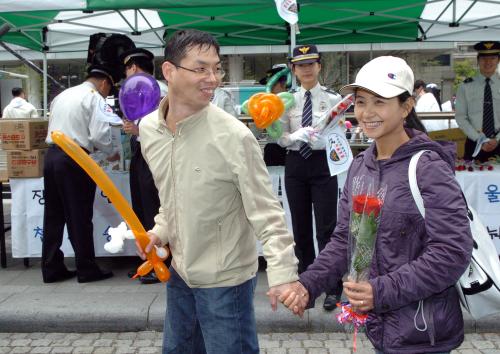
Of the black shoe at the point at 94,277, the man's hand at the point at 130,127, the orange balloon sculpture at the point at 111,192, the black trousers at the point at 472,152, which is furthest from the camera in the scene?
the black trousers at the point at 472,152

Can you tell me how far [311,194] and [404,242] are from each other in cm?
287

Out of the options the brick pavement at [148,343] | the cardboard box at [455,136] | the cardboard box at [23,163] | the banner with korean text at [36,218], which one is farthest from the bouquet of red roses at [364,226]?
the cardboard box at [455,136]

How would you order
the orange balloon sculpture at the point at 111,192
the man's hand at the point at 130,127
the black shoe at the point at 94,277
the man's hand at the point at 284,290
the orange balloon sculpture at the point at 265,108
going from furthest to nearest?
the black shoe at the point at 94,277, the man's hand at the point at 130,127, the orange balloon sculpture at the point at 265,108, the orange balloon sculpture at the point at 111,192, the man's hand at the point at 284,290

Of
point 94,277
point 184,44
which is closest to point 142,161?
point 94,277

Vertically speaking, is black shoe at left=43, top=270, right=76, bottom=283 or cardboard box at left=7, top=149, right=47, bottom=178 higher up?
cardboard box at left=7, top=149, right=47, bottom=178

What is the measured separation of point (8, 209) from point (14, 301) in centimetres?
458

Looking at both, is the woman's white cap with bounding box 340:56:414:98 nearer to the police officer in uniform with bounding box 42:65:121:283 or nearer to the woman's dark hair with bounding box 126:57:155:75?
the woman's dark hair with bounding box 126:57:155:75

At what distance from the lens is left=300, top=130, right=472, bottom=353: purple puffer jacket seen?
1.87 meters

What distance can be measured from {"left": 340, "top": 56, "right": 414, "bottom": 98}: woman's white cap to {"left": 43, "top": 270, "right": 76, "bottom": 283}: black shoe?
434cm

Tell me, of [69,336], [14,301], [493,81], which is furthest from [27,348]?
[493,81]

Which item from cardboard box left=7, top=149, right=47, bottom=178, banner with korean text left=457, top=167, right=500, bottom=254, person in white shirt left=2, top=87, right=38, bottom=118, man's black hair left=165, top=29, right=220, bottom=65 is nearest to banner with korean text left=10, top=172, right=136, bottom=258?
cardboard box left=7, top=149, right=47, bottom=178

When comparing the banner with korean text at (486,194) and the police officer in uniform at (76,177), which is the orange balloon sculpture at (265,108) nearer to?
the police officer in uniform at (76,177)

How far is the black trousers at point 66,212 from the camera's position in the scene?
533cm

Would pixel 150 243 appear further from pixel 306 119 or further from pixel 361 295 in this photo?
pixel 306 119
